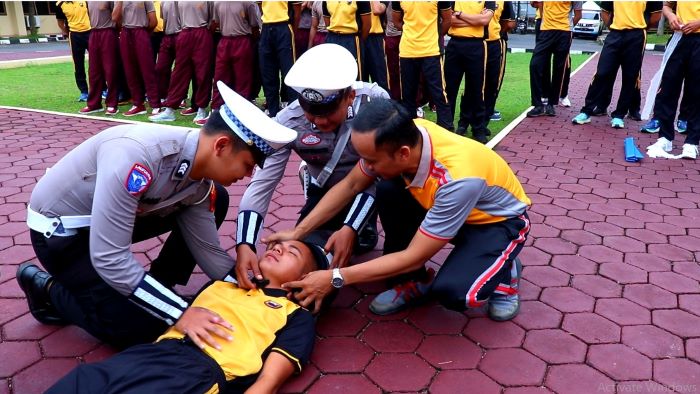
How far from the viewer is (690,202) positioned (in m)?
4.53

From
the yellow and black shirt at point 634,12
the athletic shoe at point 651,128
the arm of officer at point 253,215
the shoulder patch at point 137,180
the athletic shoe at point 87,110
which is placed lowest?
the athletic shoe at point 651,128

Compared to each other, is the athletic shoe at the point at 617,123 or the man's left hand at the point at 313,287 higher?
the man's left hand at the point at 313,287

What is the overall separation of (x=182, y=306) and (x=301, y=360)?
0.52 metres

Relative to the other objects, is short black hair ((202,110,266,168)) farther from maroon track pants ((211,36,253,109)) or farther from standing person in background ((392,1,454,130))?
maroon track pants ((211,36,253,109))

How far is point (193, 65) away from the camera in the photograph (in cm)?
746

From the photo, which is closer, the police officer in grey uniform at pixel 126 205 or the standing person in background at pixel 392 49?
the police officer in grey uniform at pixel 126 205

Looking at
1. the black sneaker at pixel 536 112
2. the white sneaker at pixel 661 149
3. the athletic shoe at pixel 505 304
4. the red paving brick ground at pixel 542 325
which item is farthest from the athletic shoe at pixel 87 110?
the white sneaker at pixel 661 149

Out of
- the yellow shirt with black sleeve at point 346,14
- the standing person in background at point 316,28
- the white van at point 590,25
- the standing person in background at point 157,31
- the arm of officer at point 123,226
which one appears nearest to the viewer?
the arm of officer at point 123,226

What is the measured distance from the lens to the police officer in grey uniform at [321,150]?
272cm

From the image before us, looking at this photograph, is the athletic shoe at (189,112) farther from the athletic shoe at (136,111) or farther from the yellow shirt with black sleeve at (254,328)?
the yellow shirt with black sleeve at (254,328)

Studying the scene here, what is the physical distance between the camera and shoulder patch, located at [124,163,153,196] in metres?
2.04

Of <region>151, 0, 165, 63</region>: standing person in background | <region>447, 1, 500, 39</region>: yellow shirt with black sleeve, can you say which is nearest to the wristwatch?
<region>447, 1, 500, 39</region>: yellow shirt with black sleeve

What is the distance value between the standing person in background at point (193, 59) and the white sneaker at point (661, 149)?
5143mm

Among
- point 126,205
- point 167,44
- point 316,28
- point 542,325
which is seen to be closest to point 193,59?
point 167,44
